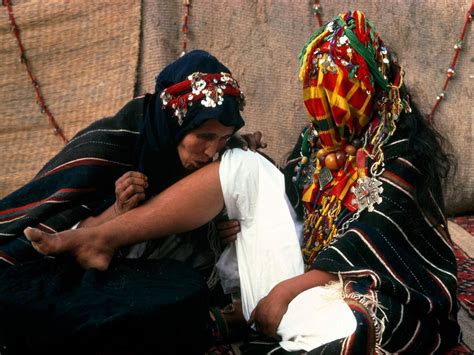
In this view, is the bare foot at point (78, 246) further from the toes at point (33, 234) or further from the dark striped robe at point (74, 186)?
the dark striped robe at point (74, 186)

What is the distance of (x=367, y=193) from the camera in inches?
104

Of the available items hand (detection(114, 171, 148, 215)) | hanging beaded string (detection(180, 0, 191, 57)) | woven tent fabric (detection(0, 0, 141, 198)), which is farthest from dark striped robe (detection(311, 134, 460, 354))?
woven tent fabric (detection(0, 0, 141, 198))

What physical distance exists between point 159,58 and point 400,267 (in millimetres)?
2254

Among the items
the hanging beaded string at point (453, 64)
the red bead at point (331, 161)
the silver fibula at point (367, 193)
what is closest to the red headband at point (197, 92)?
the red bead at point (331, 161)

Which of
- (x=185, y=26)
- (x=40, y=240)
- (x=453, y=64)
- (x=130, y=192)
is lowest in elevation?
(x=40, y=240)

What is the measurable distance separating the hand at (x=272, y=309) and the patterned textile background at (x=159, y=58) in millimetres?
1812

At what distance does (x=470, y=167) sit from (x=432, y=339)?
2.06m

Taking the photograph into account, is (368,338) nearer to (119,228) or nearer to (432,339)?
(432,339)

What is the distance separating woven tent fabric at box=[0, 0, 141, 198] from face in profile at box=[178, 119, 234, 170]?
165 centimetres

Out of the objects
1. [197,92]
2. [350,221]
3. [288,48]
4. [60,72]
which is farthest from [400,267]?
[60,72]

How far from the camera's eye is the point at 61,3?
420cm

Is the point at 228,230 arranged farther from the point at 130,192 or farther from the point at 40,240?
the point at 40,240

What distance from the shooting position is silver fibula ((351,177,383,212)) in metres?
2.61

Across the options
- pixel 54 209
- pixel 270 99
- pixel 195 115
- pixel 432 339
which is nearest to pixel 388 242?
pixel 432 339
